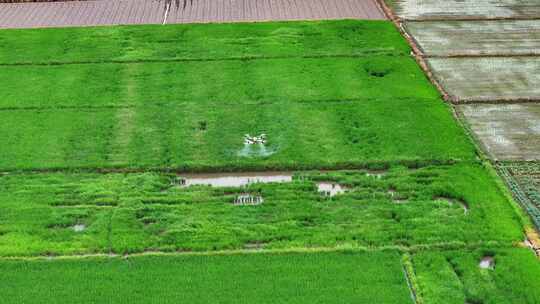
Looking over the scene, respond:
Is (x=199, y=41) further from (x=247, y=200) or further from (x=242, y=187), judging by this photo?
(x=247, y=200)

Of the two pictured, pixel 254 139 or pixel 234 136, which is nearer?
pixel 254 139

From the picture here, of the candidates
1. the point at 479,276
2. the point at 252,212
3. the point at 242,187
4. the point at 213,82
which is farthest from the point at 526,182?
the point at 213,82

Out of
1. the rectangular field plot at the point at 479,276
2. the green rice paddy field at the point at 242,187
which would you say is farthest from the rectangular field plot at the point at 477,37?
the rectangular field plot at the point at 479,276

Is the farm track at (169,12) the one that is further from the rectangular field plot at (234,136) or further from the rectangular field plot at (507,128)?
the rectangular field plot at (507,128)

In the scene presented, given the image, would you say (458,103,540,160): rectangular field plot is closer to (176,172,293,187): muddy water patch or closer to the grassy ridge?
the grassy ridge

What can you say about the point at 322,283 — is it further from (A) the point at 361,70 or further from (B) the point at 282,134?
(A) the point at 361,70

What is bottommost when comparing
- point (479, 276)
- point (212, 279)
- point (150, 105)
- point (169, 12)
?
point (169, 12)
